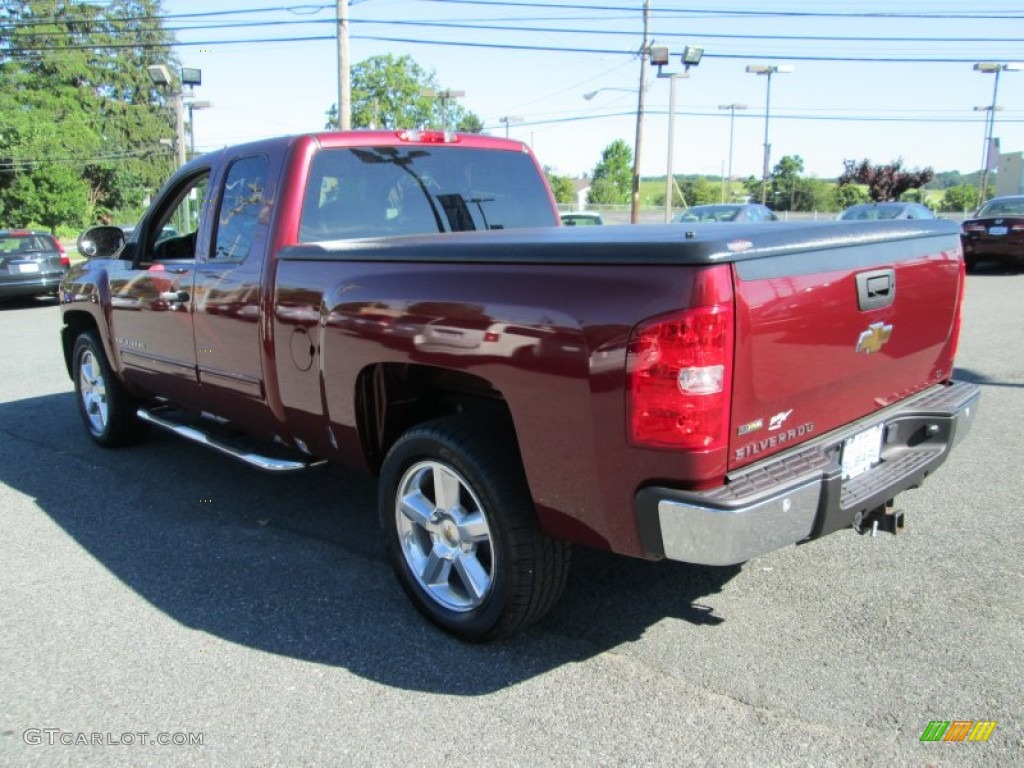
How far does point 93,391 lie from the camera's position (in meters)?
5.94

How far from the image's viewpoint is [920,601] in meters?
3.34

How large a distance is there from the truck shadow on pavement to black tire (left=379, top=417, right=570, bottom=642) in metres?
0.16

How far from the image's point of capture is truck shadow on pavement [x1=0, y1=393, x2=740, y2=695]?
3107 mm

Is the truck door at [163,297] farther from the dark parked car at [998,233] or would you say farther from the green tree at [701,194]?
the green tree at [701,194]

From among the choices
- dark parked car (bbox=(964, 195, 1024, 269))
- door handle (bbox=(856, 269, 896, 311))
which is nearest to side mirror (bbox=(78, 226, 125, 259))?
door handle (bbox=(856, 269, 896, 311))

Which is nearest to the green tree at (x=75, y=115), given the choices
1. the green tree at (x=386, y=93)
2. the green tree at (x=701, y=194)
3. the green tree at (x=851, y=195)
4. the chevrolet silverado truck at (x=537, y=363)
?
the green tree at (x=386, y=93)

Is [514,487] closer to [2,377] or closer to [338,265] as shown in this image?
[338,265]

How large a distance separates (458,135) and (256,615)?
2.83 m

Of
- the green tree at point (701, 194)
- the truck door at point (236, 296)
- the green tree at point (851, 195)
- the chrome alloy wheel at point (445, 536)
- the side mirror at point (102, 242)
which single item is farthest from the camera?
the green tree at point (701, 194)

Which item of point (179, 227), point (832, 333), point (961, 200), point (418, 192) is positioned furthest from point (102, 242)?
point (961, 200)

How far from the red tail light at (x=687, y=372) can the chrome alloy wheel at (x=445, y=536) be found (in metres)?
0.86

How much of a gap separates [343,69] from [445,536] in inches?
639

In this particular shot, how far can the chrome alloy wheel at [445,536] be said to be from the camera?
3104 millimetres

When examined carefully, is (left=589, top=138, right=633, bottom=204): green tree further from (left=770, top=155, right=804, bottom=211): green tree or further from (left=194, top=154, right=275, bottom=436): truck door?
(left=194, top=154, right=275, bottom=436): truck door
